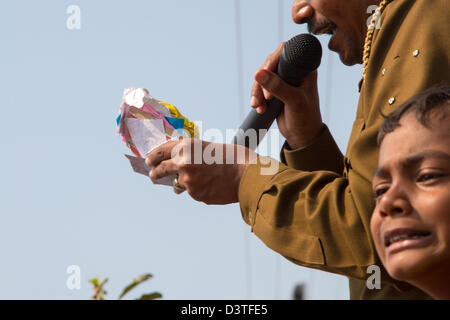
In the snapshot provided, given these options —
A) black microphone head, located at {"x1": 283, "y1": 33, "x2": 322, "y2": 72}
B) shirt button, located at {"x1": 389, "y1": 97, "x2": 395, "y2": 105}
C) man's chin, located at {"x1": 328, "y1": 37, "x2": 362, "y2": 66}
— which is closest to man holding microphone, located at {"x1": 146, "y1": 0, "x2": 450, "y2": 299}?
shirt button, located at {"x1": 389, "y1": 97, "x2": 395, "y2": 105}

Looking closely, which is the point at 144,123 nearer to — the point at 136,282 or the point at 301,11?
the point at 301,11

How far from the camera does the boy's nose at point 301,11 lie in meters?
4.12

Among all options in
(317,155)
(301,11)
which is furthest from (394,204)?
(301,11)

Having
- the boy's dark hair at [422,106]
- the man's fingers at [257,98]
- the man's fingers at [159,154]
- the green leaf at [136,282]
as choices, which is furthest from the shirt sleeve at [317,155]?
the green leaf at [136,282]

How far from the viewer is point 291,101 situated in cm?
405

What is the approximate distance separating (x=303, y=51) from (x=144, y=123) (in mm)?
755

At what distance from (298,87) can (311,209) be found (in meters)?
0.93

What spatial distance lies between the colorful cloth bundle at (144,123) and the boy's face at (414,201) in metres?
1.16

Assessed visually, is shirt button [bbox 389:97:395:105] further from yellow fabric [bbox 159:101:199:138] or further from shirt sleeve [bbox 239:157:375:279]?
yellow fabric [bbox 159:101:199:138]

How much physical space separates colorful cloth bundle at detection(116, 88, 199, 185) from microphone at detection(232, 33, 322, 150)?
1.07 feet

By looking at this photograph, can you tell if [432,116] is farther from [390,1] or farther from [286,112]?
[286,112]

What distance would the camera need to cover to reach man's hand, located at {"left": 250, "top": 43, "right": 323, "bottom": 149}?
12.7 feet

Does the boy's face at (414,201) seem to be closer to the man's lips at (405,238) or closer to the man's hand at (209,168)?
the man's lips at (405,238)
